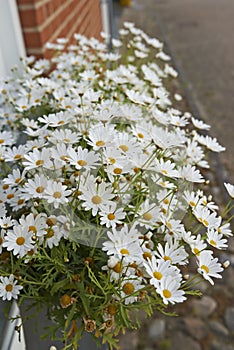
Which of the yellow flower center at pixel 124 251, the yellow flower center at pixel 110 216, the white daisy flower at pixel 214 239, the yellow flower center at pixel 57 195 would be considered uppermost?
the yellow flower center at pixel 57 195

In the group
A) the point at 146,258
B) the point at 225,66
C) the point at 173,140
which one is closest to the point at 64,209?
the point at 146,258

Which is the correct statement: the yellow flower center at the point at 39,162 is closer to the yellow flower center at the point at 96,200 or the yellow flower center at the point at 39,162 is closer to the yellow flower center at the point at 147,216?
Answer: the yellow flower center at the point at 96,200

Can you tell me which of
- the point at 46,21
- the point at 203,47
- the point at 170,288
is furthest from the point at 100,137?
the point at 203,47

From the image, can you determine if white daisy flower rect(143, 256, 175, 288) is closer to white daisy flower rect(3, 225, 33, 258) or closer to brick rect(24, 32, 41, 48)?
white daisy flower rect(3, 225, 33, 258)

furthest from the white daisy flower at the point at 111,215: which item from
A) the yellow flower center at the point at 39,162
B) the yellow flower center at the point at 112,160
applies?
the yellow flower center at the point at 39,162

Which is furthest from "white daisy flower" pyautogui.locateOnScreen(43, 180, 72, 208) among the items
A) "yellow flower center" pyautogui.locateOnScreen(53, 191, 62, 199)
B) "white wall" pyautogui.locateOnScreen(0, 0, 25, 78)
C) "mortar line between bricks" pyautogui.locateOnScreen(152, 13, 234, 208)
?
"mortar line between bricks" pyautogui.locateOnScreen(152, 13, 234, 208)

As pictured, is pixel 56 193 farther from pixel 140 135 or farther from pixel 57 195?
pixel 140 135
